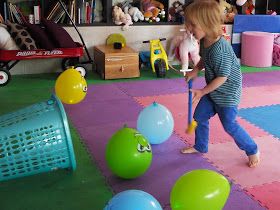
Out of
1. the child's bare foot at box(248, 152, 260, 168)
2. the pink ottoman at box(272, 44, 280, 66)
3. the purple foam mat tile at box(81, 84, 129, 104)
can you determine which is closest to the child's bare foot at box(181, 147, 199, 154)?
the child's bare foot at box(248, 152, 260, 168)

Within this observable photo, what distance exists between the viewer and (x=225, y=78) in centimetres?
237

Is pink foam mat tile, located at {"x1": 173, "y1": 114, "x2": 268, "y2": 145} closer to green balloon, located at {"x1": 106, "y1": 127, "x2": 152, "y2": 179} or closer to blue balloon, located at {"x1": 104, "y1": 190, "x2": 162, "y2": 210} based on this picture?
green balloon, located at {"x1": 106, "y1": 127, "x2": 152, "y2": 179}

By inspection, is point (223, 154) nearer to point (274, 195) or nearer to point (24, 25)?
point (274, 195)

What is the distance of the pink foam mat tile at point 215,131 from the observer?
3.04 metres

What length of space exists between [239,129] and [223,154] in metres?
0.32

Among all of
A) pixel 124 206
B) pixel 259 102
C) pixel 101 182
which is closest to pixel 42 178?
pixel 101 182

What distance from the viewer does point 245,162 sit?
8.73ft

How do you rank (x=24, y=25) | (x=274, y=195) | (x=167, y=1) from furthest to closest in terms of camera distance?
(x=167, y=1), (x=24, y=25), (x=274, y=195)

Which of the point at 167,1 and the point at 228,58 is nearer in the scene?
the point at 228,58

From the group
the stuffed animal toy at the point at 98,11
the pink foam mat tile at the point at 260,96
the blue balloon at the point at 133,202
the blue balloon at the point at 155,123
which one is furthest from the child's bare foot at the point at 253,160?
the stuffed animal toy at the point at 98,11

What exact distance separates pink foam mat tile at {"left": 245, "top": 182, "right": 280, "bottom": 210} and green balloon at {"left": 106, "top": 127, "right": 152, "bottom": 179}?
0.64 metres

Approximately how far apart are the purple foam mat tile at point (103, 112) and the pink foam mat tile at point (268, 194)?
4.68ft

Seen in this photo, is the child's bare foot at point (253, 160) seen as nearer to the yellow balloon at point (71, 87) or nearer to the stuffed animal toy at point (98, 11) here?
the yellow balloon at point (71, 87)

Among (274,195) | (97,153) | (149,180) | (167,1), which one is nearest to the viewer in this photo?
(274,195)
